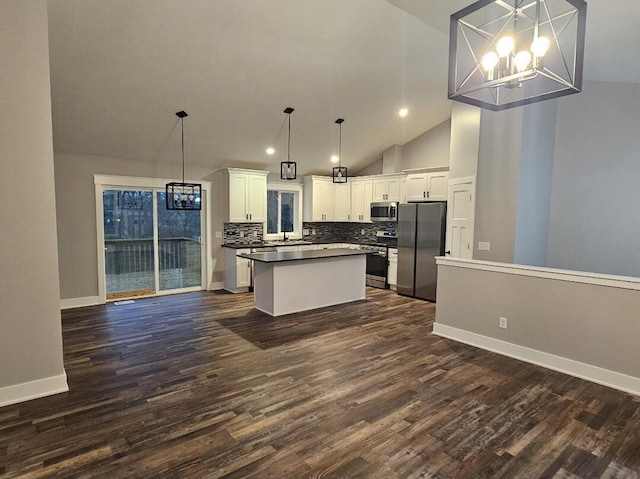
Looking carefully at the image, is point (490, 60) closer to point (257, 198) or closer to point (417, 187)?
point (417, 187)

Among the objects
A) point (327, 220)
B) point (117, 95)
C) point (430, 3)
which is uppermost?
point (430, 3)

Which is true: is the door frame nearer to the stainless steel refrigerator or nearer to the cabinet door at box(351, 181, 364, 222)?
the cabinet door at box(351, 181, 364, 222)

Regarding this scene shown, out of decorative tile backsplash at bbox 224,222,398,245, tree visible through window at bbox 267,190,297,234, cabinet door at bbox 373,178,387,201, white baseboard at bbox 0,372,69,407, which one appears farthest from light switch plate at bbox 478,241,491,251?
white baseboard at bbox 0,372,69,407

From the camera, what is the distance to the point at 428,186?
657cm

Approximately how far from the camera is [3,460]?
2266mm

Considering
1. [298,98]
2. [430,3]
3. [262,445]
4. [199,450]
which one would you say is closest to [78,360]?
[199,450]

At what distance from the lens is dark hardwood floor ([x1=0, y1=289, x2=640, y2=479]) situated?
2246 mm

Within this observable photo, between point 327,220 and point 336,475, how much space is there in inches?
262

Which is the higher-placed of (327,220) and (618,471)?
(327,220)

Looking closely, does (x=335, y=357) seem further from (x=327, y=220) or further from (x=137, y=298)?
(x=327, y=220)

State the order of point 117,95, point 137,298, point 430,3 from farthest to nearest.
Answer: point 137,298 < point 117,95 < point 430,3

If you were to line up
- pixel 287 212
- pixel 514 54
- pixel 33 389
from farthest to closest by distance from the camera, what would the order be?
pixel 287 212 → pixel 33 389 → pixel 514 54

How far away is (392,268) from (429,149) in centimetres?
253

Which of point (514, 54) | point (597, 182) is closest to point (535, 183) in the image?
point (597, 182)
